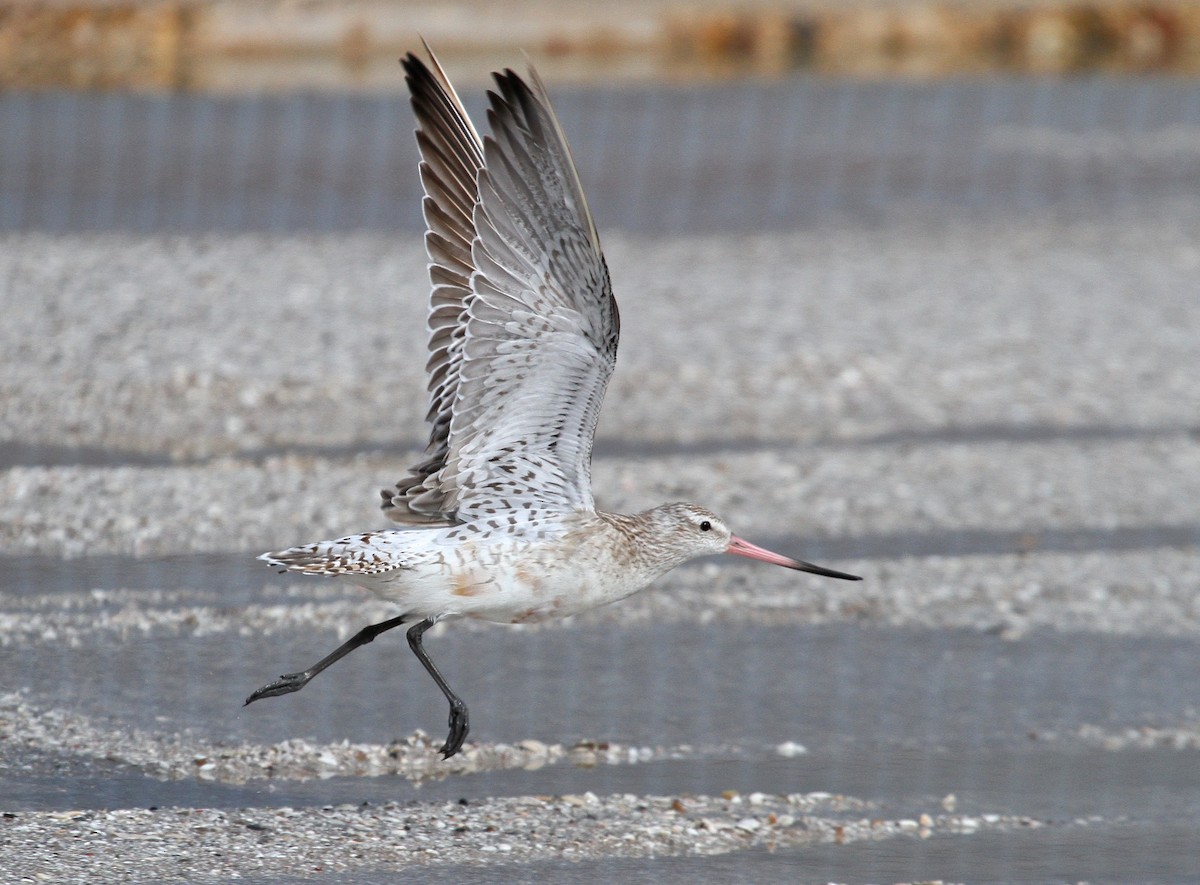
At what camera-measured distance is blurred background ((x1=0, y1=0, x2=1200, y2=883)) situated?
6.02 meters

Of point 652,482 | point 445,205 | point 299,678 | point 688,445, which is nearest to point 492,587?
point 299,678

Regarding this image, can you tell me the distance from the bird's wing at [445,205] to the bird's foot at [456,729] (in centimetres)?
82

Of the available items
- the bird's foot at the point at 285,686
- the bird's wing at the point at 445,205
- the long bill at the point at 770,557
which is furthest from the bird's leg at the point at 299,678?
the long bill at the point at 770,557

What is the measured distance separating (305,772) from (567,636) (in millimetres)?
1622

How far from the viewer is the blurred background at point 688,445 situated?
19.7 ft

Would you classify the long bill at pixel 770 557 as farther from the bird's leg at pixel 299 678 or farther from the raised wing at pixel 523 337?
the bird's leg at pixel 299 678

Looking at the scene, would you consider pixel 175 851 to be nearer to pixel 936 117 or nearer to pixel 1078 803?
Answer: pixel 1078 803

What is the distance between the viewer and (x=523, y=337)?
5613 millimetres

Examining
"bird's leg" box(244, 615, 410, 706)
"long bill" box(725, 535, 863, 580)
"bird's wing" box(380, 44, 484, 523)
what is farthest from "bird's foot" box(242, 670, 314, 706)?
"long bill" box(725, 535, 863, 580)

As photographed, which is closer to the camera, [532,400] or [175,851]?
[175,851]

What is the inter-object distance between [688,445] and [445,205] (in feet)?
12.6

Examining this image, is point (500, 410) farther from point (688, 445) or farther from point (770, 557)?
point (688, 445)

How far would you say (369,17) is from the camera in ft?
65.6

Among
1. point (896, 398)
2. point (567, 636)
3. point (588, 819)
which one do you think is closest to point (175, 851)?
point (588, 819)
